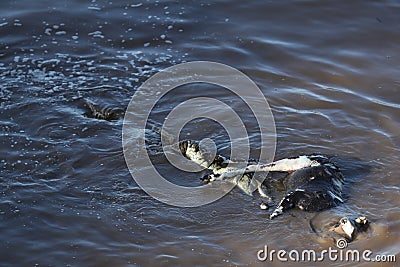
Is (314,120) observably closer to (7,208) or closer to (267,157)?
(267,157)

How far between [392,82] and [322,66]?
761 millimetres

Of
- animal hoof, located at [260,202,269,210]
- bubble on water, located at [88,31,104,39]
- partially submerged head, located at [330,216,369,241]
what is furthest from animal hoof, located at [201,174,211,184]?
bubble on water, located at [88,31,104,39]

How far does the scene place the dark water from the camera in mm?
4679

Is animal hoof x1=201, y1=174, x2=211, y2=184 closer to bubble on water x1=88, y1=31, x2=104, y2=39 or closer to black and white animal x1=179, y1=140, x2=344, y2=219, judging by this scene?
black and white animal x1=179, y1=140, x2=344, y2=219

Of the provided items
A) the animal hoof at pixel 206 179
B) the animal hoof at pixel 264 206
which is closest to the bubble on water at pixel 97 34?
the animal hoof at pixel 206 179

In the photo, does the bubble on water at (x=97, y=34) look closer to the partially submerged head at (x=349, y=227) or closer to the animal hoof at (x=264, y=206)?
the animal hoof at (x=264, y=206)

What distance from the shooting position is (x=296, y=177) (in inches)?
200

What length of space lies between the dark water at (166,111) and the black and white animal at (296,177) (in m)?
0.09

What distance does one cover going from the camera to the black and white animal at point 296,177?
484cm

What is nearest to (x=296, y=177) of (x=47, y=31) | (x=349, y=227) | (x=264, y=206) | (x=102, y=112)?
(x=264, y=206)

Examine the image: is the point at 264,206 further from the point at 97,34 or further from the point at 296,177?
the point at 97,34

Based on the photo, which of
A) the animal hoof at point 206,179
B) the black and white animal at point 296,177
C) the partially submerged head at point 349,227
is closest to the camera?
the partially submerged head at point 349,227

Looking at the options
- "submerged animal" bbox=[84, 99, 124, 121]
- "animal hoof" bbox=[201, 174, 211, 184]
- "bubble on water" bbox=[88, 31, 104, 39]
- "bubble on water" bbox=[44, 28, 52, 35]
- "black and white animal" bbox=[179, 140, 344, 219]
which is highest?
"bubble on water" bbox=[44, 28, 52, 35]

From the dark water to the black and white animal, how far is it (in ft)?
0.29
